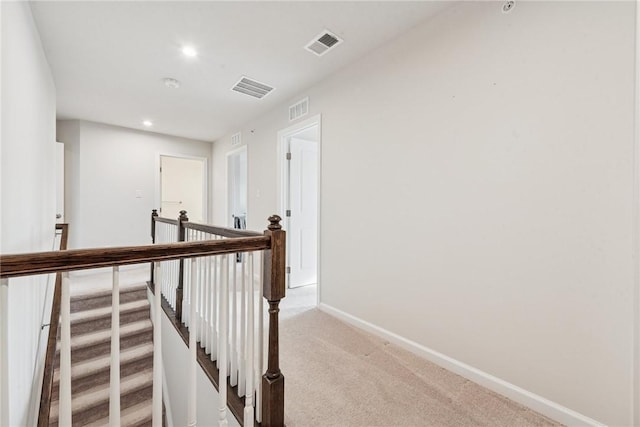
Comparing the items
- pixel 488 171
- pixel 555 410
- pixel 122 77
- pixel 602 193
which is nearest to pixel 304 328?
pixel 555 410

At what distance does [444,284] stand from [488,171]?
0.81 m

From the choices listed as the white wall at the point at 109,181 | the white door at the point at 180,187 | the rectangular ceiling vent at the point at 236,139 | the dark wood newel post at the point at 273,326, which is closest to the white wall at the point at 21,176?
the dark wood newel post at the point at 273,326

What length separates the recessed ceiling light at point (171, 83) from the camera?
2.95m

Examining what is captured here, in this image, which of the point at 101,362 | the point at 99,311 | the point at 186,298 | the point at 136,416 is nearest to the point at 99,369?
the point at 101,362

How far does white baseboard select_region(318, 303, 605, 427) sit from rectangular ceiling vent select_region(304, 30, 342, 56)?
2.45 meters

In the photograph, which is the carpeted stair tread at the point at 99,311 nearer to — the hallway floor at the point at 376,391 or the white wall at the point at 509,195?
the hallway floor at the point at 376,391

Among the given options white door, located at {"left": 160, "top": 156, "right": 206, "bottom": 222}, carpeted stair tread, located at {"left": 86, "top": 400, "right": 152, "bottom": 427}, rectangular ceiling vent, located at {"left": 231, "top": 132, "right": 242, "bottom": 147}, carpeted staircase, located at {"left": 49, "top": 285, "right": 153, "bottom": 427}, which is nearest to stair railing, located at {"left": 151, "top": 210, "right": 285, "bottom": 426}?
carpeted stair tread, located at {"left": 86, "top": 400, "right": 152, "bottom": 427}

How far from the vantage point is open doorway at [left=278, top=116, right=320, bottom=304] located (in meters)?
3.62

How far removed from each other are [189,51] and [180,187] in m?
4.89

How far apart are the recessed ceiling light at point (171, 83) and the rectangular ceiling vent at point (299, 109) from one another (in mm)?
1289

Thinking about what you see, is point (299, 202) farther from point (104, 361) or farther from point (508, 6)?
point (508, 6)

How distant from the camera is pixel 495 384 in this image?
165 cm

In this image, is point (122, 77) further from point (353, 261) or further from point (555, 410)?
point (555, 410)

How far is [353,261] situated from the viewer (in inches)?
A: 103
